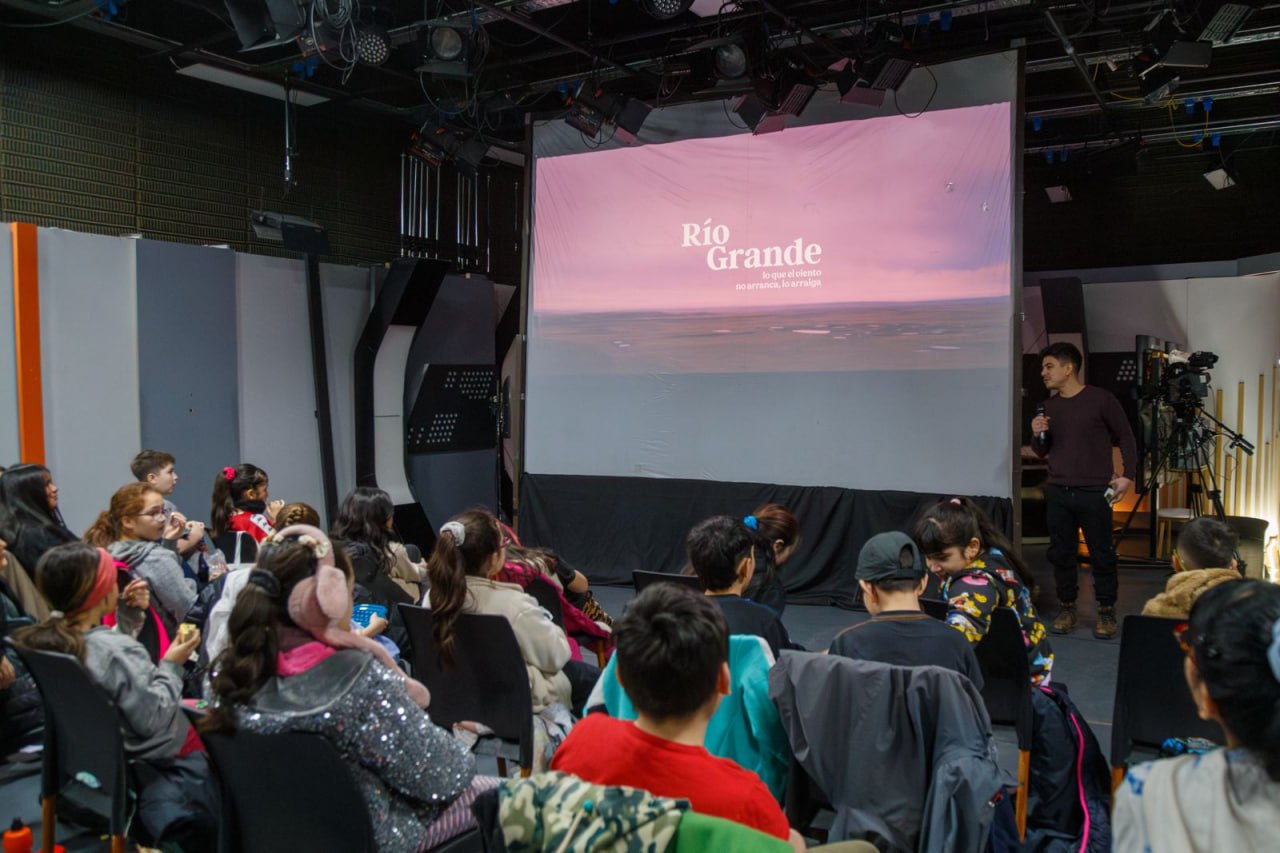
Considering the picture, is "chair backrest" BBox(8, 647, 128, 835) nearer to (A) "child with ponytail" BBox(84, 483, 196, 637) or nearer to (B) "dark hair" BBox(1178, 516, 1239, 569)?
(A) "child with ponytail" BBox(84, 483, 196, 637)

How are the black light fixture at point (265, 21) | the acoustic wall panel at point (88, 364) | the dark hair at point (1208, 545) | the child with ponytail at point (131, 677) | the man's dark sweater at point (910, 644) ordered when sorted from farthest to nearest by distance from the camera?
the acoustic wall panel at point (88, 364) → the black light fixture at point (265, 21) → the dark hair at point (1208, 545) → the child with ponytail at point (131, 677) → the man's dark sweater at point (910, 644)

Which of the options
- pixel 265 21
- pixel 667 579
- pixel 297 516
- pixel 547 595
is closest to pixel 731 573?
pixel 667 579

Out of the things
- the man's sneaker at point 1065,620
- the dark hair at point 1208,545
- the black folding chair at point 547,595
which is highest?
the dark hair at point 1208,545

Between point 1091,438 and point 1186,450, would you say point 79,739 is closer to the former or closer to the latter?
point 1091,438

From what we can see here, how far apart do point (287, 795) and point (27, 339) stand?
15.9 feet

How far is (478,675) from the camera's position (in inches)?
114

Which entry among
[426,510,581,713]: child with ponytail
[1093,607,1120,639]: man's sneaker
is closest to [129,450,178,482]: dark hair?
[426,510,581,713]: child with ponytail

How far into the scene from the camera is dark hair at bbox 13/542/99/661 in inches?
95.1

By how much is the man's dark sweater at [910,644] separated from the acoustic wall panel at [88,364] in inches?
211

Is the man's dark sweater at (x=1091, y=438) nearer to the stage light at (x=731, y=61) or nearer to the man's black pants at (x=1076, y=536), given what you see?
the man's black pants at (x=1076, y=536)

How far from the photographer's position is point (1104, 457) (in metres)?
5.35

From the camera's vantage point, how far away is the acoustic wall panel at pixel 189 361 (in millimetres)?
6449

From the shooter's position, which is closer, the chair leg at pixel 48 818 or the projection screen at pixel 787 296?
the chair leg at pixel 48 818

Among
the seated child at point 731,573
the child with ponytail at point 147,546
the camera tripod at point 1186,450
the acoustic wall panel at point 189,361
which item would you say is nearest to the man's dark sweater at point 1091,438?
the camera tripod at point 1186,450
